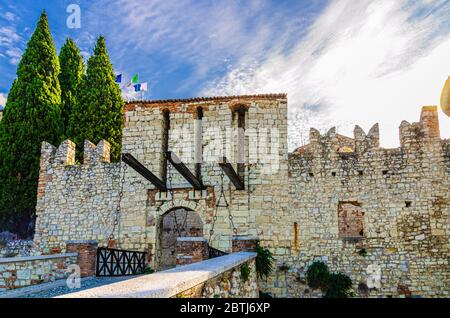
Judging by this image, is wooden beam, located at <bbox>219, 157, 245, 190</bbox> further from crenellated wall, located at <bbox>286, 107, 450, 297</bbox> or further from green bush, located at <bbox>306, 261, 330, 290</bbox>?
green bush, located at <bbox>306, 261, 330, 290</bbox>

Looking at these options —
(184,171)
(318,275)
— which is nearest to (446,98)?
(184,171)

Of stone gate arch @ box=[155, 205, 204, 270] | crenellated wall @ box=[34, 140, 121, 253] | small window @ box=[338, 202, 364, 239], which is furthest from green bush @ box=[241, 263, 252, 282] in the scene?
stone gate arch @ box=[155, 205, 204, 270]

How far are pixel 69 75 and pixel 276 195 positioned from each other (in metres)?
15.1

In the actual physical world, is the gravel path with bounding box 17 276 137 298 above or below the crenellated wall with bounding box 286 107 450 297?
below

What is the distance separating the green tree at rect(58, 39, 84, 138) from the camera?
2100cm

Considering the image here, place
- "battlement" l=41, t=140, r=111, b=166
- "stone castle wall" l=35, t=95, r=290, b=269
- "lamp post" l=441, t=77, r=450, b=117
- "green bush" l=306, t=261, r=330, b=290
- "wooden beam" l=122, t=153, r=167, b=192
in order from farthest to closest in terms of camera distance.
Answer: "battlement" l=41, t=140, r=111, b=166
"stone castle wall" l=35, t=95, r=290, b=269
"green bush" l=306, t=261, r=330, b=290
"wooden beam" l=122, t=153, r=167, b=192
"lamp post" l=441, t=77, r=450, b=117

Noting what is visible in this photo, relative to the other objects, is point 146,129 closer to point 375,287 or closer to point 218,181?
point 218,181

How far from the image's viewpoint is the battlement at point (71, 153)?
48.0 ft

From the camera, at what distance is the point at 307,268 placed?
487 inches

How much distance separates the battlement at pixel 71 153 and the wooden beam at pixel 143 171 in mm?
2846

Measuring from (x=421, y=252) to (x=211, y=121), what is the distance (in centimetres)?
754

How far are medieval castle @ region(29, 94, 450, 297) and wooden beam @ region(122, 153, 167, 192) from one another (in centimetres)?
10

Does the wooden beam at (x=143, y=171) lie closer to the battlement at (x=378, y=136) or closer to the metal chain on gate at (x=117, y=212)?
the metal chain on gate at (x=117, y=212)

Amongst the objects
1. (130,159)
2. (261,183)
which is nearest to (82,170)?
(130,159)
